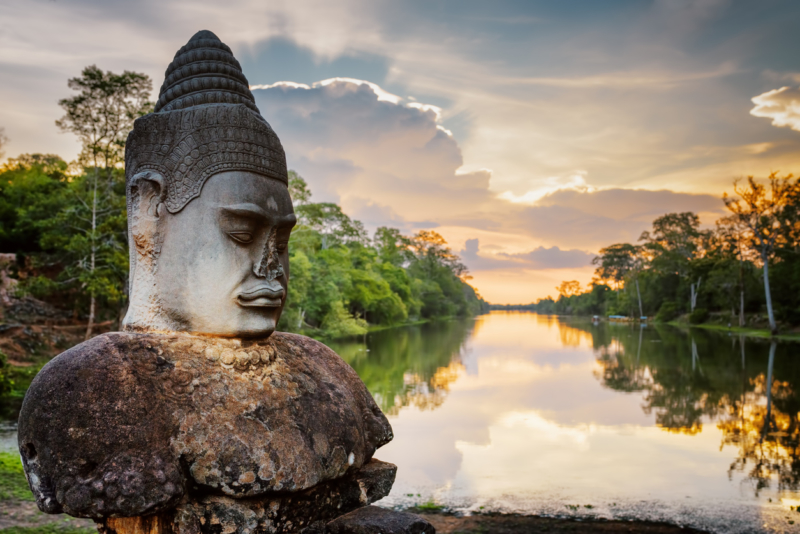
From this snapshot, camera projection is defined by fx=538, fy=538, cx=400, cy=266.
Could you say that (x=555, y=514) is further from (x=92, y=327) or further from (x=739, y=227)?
(x=739, y=227)

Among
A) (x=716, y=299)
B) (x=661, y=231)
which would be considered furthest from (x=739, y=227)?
(x=661, y=231)

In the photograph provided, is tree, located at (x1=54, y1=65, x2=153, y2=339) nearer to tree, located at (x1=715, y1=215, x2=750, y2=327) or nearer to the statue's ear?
the statue's ear

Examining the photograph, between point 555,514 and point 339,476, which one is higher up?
point 339,476

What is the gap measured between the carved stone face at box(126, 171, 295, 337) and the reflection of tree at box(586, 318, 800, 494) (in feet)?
27.5

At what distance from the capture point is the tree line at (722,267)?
101ft

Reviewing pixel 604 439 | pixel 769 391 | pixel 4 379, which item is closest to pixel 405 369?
pixel 604 439

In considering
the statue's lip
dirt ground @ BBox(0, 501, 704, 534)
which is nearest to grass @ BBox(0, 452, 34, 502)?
dirt ground @ BBox(0, 501, 704, 534)

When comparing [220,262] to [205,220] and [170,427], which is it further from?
[170,427]

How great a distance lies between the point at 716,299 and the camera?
144ft

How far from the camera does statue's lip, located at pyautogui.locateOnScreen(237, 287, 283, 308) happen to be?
2.57m

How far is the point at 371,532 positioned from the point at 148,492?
47.4 inches

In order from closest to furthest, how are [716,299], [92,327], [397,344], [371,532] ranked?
1. [371,532]
2. [92,327]
3. [397,344]
4. [716,299]

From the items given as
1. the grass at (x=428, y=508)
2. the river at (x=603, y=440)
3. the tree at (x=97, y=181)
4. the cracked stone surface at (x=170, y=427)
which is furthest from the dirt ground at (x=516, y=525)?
the tree at (x=97, y=181)

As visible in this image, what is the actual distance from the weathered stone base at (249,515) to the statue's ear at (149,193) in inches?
53.2
